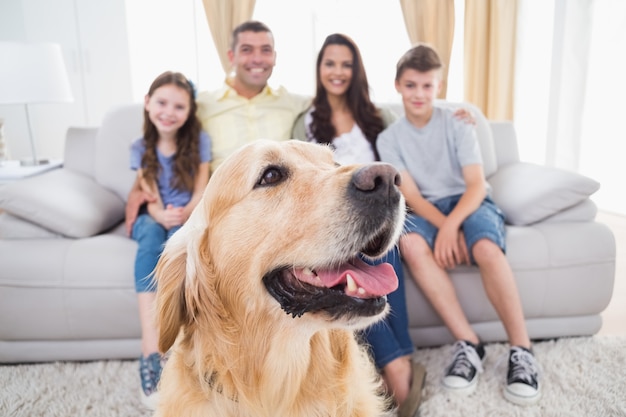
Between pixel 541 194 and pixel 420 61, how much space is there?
2.78ft

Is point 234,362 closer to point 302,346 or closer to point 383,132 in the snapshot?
point 302,346

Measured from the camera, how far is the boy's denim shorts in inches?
80.3

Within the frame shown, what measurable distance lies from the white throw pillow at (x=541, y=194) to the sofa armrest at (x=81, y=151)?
2.29m

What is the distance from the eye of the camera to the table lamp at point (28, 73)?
115 inches

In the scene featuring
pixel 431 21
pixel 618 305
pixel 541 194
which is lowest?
pixel 618 305

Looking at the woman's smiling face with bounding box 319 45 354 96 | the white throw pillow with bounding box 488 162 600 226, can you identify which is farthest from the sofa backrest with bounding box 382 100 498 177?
the woman's smiling face with bounding box 319 45 354 96

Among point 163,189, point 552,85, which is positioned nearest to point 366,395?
point 163,189

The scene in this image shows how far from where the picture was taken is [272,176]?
1.17m

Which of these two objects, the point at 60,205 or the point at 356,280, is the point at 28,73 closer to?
the point at 60,205

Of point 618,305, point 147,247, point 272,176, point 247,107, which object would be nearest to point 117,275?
point 147,247

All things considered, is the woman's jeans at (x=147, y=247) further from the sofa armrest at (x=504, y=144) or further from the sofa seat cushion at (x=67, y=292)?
the sofa armrest at (x=504, y=144)

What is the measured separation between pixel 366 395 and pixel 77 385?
1.37 meters

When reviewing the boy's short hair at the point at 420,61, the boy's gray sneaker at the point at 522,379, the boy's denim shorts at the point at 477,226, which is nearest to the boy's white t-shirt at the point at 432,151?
the boy's denim shorts at the point at 477,226

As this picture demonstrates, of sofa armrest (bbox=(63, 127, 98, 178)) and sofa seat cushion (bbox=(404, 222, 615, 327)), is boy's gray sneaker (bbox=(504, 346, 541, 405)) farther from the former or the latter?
sofa armrest (bbox=(63, 127, 98, 178))
